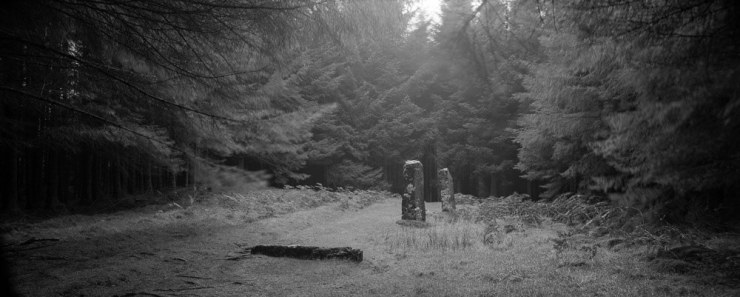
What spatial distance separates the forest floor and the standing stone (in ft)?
4.10

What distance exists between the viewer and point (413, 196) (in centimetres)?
1195

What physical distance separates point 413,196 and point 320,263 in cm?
580

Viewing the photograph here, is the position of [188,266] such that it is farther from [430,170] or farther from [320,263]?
[430,170]

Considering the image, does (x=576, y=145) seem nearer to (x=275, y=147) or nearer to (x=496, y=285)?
(x=496, y=285)

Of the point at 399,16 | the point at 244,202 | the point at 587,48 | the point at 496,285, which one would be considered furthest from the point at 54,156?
the point at 587,48

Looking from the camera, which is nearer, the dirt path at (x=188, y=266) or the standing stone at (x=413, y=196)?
the dirt path at (x=188, y=266)

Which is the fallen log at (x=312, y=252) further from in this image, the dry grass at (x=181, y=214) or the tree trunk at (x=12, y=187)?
the tree trunk at (x=12, y=187)

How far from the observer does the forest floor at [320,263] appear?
4945 mm

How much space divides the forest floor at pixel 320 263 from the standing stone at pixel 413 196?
1.25 m

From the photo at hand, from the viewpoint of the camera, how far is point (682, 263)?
5.27 meters

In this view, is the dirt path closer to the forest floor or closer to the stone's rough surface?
the forest floor

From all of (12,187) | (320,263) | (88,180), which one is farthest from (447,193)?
(12,187)

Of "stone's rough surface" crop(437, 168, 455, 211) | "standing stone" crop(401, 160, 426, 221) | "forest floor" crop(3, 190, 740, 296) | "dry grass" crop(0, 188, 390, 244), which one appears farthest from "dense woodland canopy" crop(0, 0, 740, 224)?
"standing stone" crop(401, 160, 426, 221)

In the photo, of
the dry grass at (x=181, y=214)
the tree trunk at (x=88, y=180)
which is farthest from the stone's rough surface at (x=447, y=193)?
the tree trunk at (x=88, y=180)
